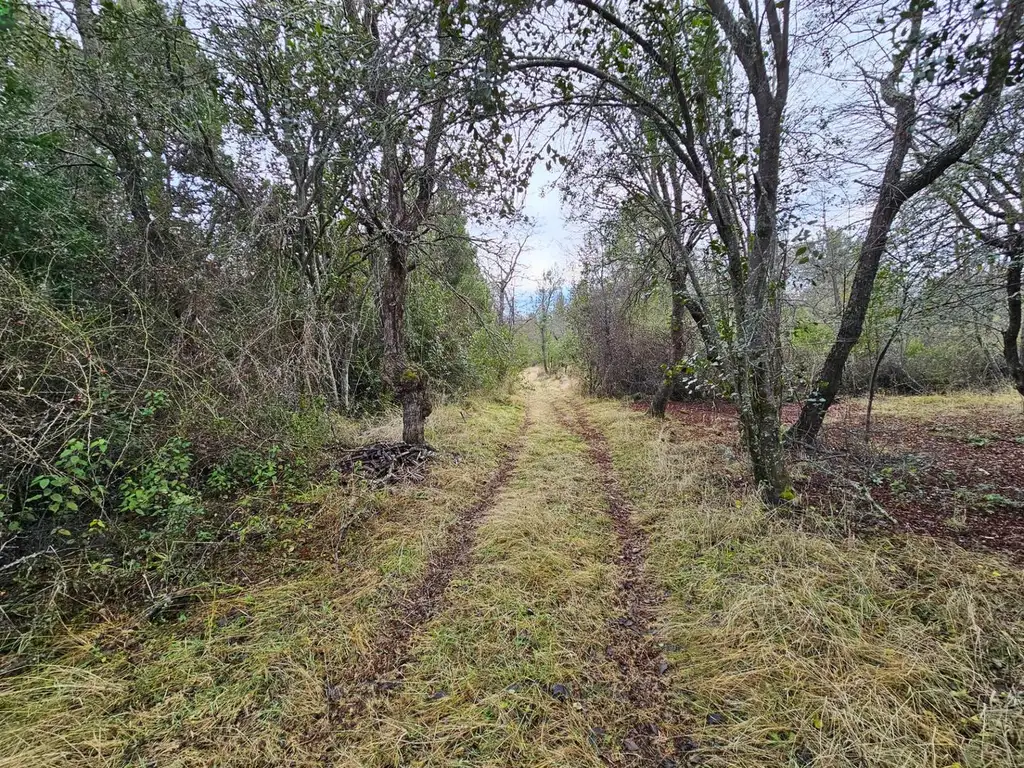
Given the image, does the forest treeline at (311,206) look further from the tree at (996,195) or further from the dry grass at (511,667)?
the dry grass at (511,667)

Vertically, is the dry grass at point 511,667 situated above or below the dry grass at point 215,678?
below

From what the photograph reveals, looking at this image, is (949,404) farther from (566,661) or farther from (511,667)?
(511,667)

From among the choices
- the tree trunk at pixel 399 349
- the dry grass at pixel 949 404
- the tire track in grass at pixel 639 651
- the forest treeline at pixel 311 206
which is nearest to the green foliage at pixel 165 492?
the forest treeline at pixel 311 206

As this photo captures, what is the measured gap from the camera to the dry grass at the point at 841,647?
61.6 inches

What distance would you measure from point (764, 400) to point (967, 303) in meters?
2.91

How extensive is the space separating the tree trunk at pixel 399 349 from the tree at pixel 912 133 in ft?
15.5

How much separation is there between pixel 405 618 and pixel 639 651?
1483mm

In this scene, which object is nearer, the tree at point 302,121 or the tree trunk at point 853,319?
the tree at point 302,121

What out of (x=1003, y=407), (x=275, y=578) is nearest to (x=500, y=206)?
(x=275, y=578)

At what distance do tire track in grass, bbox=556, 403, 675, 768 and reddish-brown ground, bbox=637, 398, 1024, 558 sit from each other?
1735 millimetres

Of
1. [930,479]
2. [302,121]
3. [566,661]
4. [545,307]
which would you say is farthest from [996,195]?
[545,307]

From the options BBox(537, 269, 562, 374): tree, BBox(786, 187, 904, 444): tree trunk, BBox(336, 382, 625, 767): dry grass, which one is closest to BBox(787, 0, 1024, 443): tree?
BBox(786, 187, 904, 444): tree trunk

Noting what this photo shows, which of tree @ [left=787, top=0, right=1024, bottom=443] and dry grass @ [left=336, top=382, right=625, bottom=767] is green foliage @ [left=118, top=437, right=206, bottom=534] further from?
tree @ [left=787, top=0, right=1024, bottom=443]

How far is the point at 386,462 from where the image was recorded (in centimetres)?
459
